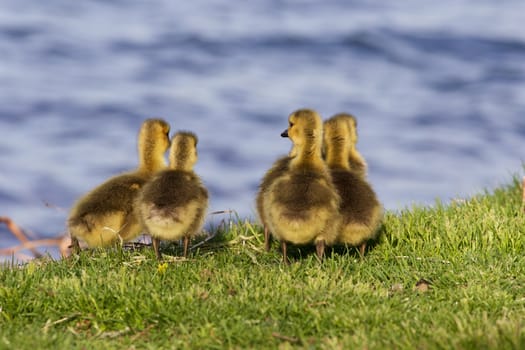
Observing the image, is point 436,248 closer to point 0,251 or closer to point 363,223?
point 363,223

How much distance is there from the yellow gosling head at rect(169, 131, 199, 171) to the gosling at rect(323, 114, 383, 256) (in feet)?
3.71

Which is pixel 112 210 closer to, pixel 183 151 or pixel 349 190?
pixel 183 151

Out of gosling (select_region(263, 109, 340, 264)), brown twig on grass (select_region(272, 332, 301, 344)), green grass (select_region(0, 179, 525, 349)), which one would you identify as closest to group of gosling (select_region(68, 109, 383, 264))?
gosling (select_region(263, 109, 340, 264))

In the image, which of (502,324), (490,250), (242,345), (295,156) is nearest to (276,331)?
(242,345)

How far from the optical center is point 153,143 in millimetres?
8180

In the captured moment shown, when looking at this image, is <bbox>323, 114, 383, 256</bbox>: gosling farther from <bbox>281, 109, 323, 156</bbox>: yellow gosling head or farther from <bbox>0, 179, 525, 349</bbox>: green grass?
<bbox>281, 109, 323, 156</bbox>: yellow gosling head

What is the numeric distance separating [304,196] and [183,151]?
1197 mm

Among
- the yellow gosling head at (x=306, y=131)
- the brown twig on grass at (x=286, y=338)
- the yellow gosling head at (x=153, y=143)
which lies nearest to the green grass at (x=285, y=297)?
the brown twig on grass at (x=286, y=338)

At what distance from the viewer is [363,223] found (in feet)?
24.6

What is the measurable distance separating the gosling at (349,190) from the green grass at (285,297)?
262mm

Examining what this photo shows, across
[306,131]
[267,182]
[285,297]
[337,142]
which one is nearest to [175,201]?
[267,182]

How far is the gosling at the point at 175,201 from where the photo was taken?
7.38m

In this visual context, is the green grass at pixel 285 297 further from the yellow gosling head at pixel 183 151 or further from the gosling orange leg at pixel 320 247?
the yellow gosling head at pixel 183 151

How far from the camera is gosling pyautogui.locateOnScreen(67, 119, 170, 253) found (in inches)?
307
